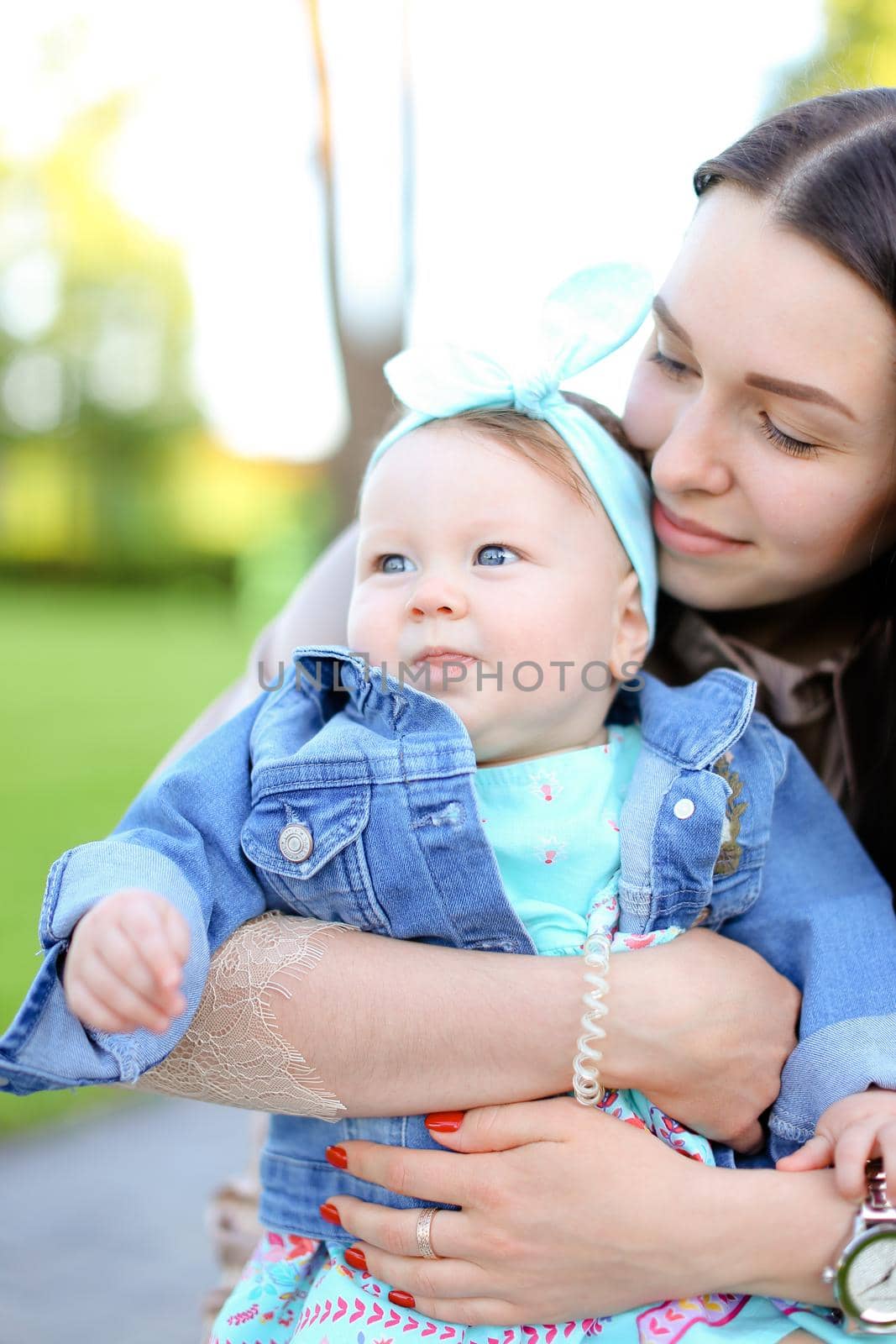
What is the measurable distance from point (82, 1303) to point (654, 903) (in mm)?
2236

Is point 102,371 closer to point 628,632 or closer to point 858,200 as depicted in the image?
point 628,632

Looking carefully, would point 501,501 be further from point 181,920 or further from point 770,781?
point 181,920

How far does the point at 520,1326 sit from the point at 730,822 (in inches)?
30.2

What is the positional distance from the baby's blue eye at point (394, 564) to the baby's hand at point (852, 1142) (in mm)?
1002

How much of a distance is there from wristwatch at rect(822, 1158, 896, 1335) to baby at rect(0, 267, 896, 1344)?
0.06m

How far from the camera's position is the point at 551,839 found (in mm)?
1907

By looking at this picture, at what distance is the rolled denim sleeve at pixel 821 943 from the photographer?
5.85 feet

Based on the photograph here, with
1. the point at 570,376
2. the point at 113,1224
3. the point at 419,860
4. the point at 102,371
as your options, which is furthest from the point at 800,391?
the point at 102,371

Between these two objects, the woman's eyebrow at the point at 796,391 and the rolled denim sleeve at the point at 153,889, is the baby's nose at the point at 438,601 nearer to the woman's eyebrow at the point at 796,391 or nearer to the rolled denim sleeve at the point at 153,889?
the rolled denim sleeve at the point at 153,889

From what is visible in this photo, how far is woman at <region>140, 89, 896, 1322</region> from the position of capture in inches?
A: 64.7

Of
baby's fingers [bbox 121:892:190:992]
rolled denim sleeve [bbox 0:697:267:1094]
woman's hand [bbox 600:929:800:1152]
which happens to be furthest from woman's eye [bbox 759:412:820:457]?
baby's fingers [bbox 121:892:190:992]

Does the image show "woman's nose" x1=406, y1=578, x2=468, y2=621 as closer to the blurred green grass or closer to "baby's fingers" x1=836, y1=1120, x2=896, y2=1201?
"baby's fingers" x1=836, y1=1120, x2=896, y2=1201

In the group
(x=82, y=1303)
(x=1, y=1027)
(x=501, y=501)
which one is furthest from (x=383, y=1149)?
(x=1, y=1027)

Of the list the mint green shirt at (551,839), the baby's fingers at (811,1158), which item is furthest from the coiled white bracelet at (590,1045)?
the baby's fingers at (811,1158)
